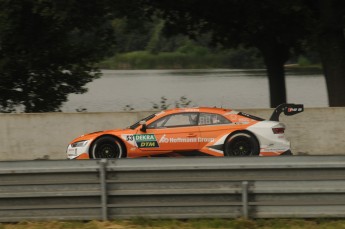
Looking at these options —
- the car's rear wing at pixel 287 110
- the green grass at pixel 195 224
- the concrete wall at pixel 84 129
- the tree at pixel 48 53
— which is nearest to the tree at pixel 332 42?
the concrete wall at pixel 84 129

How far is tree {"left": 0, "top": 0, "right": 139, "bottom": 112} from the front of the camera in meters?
21.1

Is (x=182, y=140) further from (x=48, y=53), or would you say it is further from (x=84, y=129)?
(x=48, y=53)

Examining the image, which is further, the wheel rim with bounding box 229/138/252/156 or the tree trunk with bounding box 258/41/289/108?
the tree trunk with bounding box 258/41/289/108

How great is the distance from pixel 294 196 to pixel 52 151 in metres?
9.22

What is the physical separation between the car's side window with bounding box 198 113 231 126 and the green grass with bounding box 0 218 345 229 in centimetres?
603

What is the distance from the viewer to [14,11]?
2073 centimetres

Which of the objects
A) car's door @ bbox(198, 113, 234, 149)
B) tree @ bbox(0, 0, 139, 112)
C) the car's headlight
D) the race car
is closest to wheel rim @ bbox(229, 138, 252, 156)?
the race car

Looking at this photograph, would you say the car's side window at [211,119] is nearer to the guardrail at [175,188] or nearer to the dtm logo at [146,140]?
the dtm logo at [146,140]

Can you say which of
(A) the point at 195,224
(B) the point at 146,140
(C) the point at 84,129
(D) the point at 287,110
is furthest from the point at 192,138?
(A) the point at 195,224

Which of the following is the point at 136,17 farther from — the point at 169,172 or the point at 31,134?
the point at 169,172

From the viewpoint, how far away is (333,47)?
Result: 62.5 ft

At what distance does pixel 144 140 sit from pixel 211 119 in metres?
1.41

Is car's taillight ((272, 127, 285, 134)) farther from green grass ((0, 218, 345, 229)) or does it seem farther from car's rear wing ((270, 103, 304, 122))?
green grass ((0, 218, 345, 229))

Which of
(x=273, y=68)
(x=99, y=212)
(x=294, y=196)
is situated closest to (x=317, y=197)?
(x=294, y=196)
